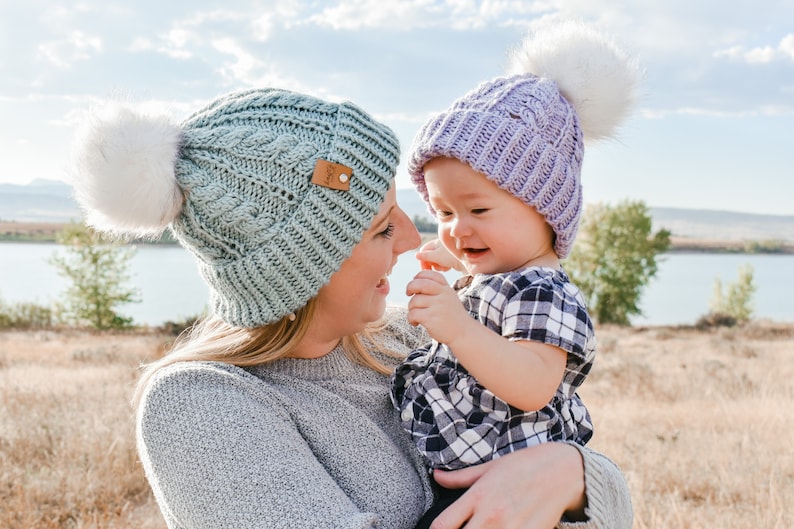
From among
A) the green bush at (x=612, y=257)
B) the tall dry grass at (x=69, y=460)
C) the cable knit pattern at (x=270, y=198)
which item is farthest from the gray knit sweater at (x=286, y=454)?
the green bush at (x=612, y=257)

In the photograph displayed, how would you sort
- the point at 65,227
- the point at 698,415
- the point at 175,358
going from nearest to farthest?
the point at 175,358 < the point at 698,415 < the point at 65,227

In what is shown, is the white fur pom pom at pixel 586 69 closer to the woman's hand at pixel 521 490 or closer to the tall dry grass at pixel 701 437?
the woman's hand at pixel 521 490

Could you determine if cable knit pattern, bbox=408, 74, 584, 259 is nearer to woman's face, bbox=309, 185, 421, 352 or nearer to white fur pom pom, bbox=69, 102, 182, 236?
woman's face, bbox=309, 185, 421, 352

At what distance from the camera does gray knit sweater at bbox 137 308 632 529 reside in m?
1.77

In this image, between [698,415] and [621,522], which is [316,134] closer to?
[621,522]

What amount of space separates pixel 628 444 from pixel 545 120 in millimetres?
5877

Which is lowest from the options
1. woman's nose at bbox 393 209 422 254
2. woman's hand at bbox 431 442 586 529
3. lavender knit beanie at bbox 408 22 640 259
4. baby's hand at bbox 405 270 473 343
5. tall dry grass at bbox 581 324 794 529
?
tall dry grass at bbox 581 324 794 529

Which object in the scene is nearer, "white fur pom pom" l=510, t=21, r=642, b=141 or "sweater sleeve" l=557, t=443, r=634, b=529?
"sweater sleeve" l=557, t=443, r=634, b=529

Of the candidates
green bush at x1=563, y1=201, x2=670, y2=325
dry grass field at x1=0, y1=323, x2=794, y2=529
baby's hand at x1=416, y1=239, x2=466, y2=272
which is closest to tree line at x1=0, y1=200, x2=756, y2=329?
green bush at x1=563, y1=201, x2=670, y2=325

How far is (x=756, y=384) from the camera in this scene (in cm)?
1162

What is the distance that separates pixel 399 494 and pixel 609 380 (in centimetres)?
1132

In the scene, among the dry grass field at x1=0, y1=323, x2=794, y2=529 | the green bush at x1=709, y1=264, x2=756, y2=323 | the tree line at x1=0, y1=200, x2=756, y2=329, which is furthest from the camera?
the green bush at x1=709, y1=264, x2=756, y2=323

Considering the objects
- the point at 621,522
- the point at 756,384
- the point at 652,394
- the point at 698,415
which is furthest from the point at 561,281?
the point at 756,384

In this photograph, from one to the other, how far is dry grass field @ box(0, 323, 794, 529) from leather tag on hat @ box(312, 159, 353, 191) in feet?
10.7
